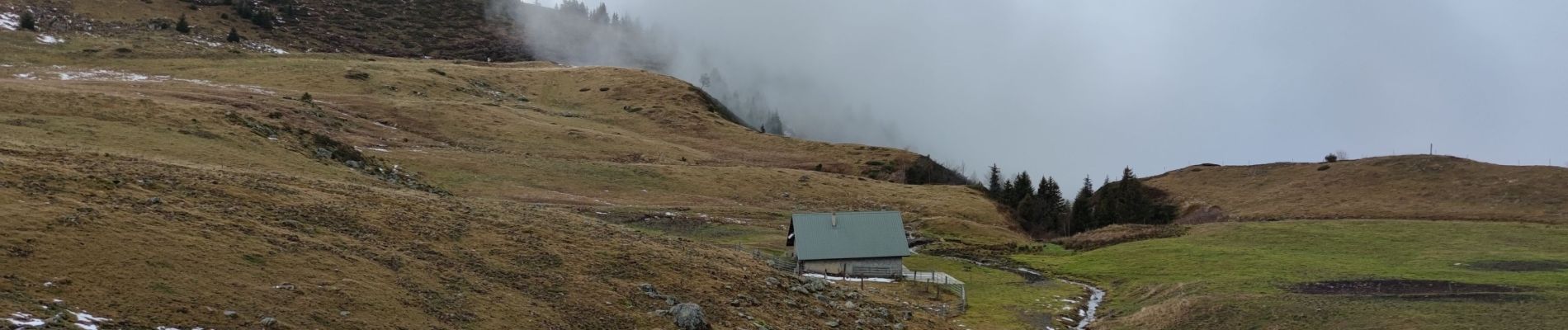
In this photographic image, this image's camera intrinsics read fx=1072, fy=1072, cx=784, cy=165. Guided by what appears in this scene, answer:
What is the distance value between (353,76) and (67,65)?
34.4 metres

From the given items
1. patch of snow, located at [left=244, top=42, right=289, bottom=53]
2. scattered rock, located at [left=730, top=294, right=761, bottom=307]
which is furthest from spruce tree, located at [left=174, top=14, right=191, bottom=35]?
scattered rock, located at [left=730, top=294, right=761, bottom=307]

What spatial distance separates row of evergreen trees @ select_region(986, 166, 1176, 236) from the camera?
409ft

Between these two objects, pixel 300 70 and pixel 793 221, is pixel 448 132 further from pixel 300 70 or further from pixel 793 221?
pixel 793 221

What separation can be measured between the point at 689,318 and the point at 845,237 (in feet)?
131

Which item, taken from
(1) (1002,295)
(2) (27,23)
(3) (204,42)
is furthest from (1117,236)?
(2) (27,23)

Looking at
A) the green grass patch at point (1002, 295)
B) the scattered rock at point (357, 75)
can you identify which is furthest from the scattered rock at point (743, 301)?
the scattered rock at point (357, 75)

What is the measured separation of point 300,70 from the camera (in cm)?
15625

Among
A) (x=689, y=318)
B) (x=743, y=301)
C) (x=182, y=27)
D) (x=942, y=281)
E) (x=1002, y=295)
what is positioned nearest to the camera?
(x=689, y=318)

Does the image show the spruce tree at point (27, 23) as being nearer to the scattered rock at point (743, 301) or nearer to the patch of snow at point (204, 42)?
the patch of snow at point (204, 42)

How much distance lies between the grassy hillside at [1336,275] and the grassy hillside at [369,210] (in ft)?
55.0

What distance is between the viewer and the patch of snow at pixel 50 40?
14988 centimetres

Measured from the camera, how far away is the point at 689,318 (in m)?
38.8

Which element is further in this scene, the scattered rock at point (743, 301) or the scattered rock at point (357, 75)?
the scattered rock at point (357, 75)

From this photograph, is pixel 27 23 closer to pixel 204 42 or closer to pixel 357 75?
pixel 204 42
